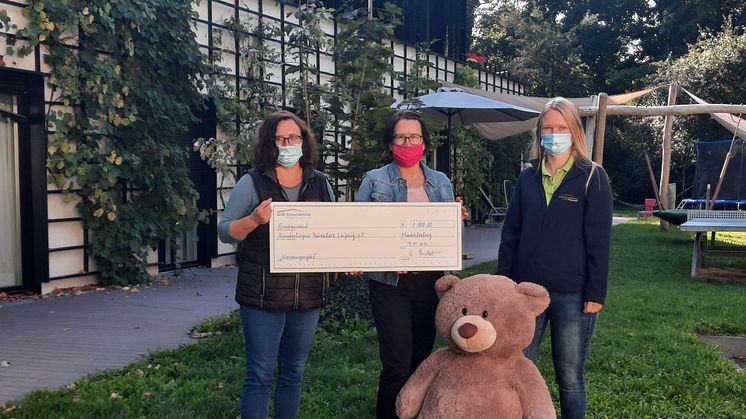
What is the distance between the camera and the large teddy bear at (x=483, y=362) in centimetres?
290

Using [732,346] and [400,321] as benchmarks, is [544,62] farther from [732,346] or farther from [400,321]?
[400,321]

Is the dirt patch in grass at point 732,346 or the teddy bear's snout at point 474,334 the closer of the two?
the teddy bear's snout at point 474,334

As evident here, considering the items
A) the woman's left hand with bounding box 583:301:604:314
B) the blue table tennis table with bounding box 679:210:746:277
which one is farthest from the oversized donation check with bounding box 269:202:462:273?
the blue table tennis table with bounding box 679:210:746:277

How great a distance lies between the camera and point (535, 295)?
3.05 m

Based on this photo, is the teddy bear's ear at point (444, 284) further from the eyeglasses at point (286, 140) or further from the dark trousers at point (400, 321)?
the eyeglasses at point (286, 140)

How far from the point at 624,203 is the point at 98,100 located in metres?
24.5

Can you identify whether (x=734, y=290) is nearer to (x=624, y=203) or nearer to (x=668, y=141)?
(x=668, y=141)

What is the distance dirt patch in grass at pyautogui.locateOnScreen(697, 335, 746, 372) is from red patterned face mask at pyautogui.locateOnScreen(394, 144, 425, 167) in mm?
3515

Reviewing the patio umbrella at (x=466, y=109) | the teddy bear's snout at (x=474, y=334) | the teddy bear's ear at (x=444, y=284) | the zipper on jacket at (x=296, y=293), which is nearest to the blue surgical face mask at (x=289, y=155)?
the zipper on jacket at (x=296, y=293)

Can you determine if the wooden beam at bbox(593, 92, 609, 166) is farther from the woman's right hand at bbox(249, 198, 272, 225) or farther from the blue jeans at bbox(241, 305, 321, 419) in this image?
the woman's right hand at bbox(249, 198, 272, 225)

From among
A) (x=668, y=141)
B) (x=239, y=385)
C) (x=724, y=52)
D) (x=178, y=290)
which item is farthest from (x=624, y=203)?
(x=239, y=385)

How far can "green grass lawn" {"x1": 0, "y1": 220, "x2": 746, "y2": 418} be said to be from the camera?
422cm

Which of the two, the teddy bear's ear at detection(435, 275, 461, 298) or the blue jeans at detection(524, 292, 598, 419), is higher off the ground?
the teddy bear's ear at detection(435, 275, 461, 298)

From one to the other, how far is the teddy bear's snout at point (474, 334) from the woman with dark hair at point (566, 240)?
0.47 metres
